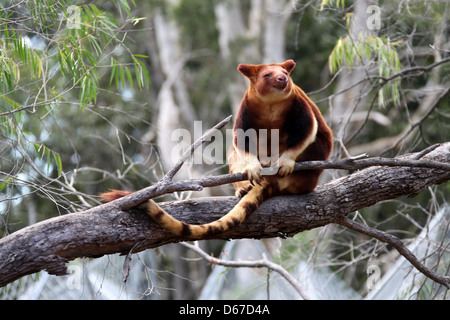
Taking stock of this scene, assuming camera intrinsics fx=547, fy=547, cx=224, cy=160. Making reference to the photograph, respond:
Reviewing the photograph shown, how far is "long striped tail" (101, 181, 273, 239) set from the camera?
127 inches

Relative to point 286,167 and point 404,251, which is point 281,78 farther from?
point 404,251

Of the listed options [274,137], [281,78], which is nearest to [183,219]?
[274,137]

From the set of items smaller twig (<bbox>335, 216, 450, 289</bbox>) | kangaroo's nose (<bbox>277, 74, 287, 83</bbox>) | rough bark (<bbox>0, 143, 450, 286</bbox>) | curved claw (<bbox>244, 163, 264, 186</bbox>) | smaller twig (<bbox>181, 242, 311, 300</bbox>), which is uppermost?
kangaroo's nose (<bbox>277, 74, 287, 83</bbox>)

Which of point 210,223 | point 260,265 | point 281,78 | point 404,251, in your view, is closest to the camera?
point 210,223

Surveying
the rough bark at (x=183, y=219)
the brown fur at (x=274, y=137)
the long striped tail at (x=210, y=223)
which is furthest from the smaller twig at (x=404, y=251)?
the long striped tail at (x=210, y=223)

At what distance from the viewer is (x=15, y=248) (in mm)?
2986

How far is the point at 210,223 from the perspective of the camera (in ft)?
11.1

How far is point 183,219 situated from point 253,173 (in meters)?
0.60

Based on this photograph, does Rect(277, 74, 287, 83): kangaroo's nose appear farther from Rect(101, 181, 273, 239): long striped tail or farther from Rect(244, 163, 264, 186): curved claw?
Rect(101, 181, 273, 239): long striped tail

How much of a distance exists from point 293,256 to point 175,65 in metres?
9.34

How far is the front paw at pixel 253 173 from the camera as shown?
3696mm

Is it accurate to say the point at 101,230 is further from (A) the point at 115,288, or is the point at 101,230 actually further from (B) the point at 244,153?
(A) the point at 115,288

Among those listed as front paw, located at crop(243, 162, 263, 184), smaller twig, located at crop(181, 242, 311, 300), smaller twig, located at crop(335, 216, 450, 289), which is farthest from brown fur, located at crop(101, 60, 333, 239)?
smaller twig, located at crop(181, 242, 311, 300)

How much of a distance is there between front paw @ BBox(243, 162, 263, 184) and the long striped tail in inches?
3.2
